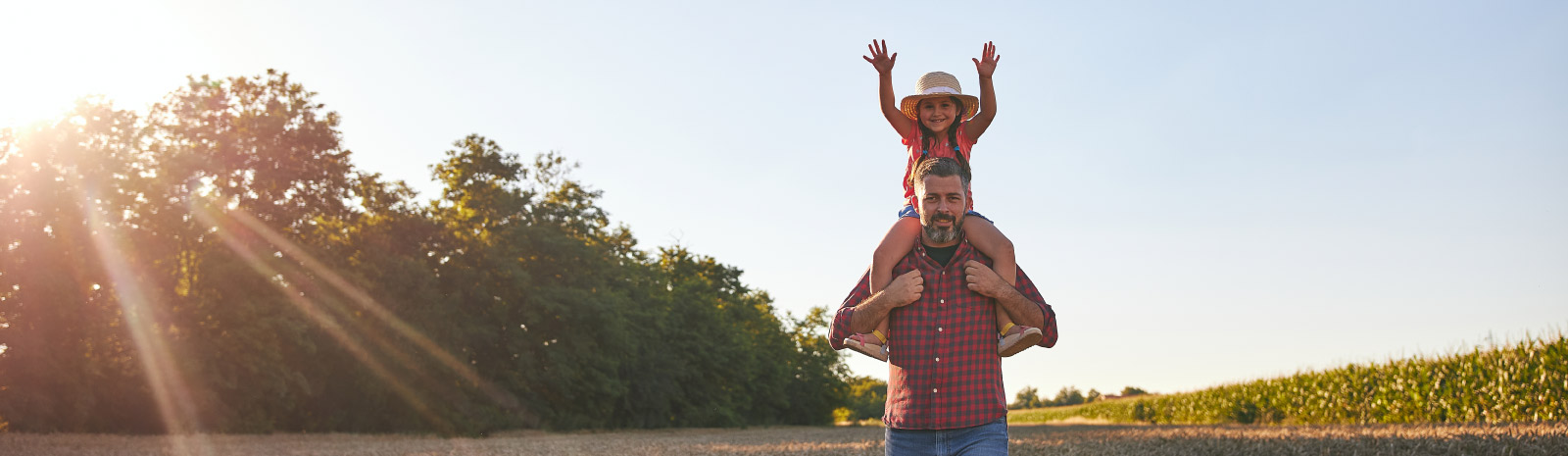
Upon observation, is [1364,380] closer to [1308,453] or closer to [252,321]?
[1308,453]

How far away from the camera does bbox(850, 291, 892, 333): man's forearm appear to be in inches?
143

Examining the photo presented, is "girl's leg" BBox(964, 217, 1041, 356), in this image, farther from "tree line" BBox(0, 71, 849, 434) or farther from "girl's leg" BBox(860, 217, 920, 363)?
"tree line" BBox(0, 71, 849, 434)

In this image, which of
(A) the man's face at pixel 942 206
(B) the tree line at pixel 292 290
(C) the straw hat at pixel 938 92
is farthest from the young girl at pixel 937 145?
(B) the tree line at pixel 292 290

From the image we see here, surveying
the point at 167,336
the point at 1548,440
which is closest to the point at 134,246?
the point at 167,336

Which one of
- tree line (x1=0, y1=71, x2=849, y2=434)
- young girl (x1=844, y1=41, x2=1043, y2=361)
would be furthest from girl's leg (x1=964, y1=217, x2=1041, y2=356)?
tree line (x1=0, y1=71, x2=849, y2=434)

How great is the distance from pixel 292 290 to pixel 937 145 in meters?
27.5

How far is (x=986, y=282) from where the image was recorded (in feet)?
11.7

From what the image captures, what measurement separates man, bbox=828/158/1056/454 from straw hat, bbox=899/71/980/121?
74 cm

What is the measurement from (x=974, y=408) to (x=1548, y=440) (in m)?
8.25

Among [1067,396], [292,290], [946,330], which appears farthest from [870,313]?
[1067,396]

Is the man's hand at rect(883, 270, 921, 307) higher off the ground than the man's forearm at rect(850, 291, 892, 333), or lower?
higher

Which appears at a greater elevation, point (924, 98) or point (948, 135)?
point (924, 98)

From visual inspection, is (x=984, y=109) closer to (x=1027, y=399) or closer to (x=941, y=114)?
(x=941, y=114)

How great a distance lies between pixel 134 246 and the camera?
992 inches
